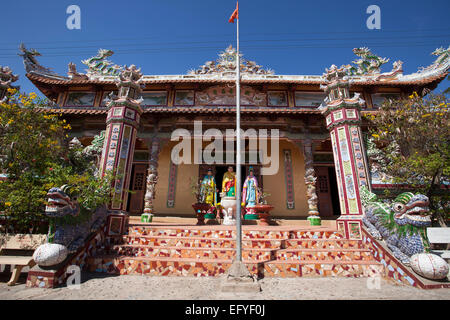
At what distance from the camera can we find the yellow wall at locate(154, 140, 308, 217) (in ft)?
33.3

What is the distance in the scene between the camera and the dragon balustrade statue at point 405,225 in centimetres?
383

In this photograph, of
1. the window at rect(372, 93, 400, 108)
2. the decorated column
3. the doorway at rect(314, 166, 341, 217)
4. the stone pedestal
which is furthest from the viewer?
the doorway at rect(314, 166, 341, 217)

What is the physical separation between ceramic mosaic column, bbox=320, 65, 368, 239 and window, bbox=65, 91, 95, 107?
9.97m

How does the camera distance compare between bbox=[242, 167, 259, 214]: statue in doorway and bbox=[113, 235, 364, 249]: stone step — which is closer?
bbox=[113, 235, 364, 249]: stone step

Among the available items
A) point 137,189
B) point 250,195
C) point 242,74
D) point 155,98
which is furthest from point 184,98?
point 250,195

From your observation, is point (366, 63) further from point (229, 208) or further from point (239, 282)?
point (239, 282)

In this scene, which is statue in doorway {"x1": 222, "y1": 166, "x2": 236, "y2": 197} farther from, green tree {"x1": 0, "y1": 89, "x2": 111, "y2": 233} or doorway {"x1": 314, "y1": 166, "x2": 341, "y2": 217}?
green tree {"x1": 0, "y1": 89, "x2": 111, "y2": 233}

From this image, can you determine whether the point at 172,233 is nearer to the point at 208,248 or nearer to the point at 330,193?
the point at 208,248

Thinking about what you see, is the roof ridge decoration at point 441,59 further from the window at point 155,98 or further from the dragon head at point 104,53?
the dragon head at point 104,53

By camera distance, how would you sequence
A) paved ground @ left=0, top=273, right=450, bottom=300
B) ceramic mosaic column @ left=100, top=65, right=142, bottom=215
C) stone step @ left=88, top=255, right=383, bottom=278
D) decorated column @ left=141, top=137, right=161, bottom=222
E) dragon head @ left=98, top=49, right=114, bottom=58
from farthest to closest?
dragon head @ left=98, top=49, right=114, bottom=58, decorated column @ left=141, top=137, right=161, bottom=222, ceramic mosaic column @ left=100, top=65, right=142, bottom=215, stone step @ left=88, top=255, right=383, bottom=278, paved ground @ left=0, top=273, right=450, bottom=300

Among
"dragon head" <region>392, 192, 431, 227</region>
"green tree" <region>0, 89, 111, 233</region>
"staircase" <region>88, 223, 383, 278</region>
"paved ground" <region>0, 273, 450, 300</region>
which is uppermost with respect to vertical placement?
"green tree" <region>0, 89, 111, 233</region>

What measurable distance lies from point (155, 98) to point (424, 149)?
33.2ft

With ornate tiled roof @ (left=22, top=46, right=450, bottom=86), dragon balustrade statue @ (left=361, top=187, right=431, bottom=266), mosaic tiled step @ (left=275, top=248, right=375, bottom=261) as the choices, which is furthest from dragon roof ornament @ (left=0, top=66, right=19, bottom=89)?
dragon balustrade statue @ (left=361, top=187, right=431, bottom=266)
